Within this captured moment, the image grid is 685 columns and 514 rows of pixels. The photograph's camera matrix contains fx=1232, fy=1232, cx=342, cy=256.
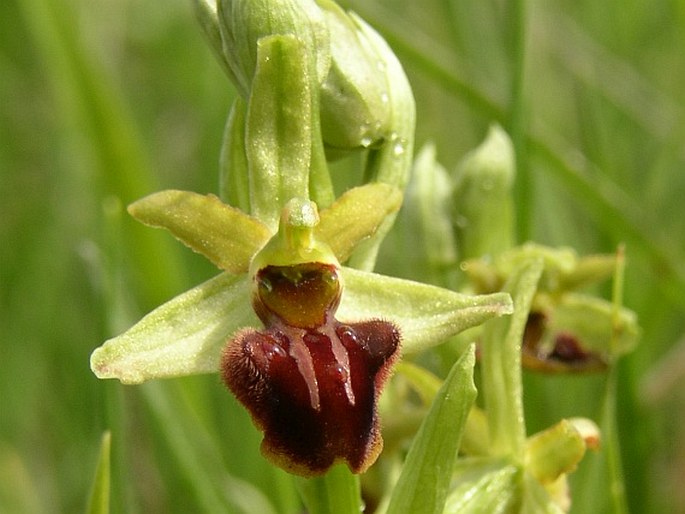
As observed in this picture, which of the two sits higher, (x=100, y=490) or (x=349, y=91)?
(x=349, y=91)

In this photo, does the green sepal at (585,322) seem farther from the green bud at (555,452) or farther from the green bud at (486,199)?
the green bud at (555,452)

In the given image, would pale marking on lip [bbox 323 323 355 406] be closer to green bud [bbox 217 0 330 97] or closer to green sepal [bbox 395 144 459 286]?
green bud [bbox 217 0 330 97]

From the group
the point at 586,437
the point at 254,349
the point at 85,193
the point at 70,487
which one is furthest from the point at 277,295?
the point at 85,193

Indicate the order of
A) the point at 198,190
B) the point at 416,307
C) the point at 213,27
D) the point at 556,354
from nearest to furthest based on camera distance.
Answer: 1. the point at 416,307
2. the point at 213,27
3. the point at 556,354
4. the point at 198,190

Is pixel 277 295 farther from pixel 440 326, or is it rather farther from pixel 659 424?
pixel 659 424

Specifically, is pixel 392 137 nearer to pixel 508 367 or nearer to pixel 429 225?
pixel 508 367

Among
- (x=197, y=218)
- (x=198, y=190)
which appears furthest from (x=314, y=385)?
(x=198, y=190)

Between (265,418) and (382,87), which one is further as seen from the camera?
(382,87)
